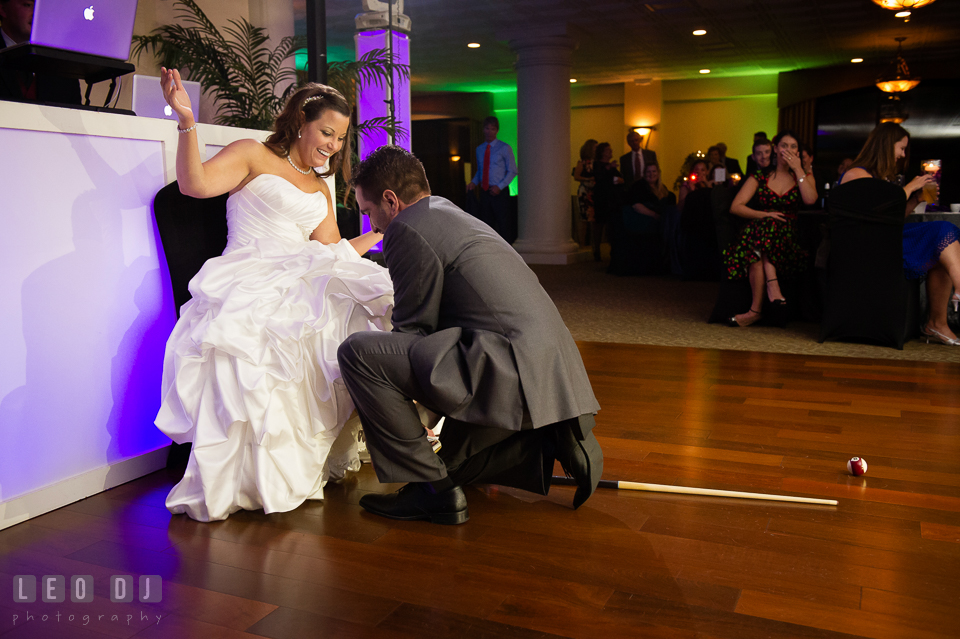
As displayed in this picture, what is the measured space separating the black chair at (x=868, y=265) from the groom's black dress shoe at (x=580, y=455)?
3066 mm

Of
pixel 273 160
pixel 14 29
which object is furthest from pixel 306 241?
pixel 14 29

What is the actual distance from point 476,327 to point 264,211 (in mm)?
978

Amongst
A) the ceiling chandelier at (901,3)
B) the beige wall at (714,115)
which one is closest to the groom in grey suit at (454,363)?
the ceiling chandelier at (901,3)

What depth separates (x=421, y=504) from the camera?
7.02 feet

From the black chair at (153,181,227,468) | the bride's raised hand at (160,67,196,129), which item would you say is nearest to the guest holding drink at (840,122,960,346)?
the black chair at (153,181,227,468)

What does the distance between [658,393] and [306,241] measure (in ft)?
5.94

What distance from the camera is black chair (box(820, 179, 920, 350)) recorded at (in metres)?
4.33

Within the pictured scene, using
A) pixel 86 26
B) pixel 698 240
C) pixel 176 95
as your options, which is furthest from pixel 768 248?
pixel 86 26

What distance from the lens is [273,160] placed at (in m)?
2.62

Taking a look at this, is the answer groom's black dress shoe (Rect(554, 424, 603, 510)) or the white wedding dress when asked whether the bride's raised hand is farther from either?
groom's black dress shoe (Rect(554, 424, 603, 510))

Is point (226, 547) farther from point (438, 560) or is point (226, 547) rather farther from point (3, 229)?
point (3, 229)

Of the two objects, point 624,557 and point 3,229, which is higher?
point 3,229

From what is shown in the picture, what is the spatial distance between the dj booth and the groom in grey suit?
839 mm

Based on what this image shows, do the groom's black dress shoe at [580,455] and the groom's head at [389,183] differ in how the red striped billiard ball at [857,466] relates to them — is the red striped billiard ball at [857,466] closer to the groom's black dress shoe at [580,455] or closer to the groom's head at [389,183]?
the groom's black dress shoe at [580,455]
